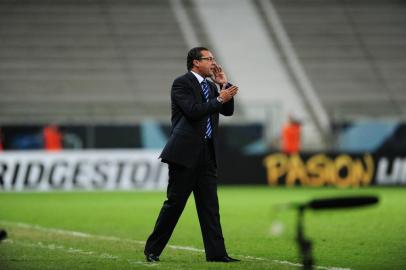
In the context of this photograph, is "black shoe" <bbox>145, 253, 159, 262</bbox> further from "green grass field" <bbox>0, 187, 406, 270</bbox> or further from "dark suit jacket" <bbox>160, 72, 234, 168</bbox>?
"dark suit jacket" <bbox>160, 72, 234, 168</bbox>

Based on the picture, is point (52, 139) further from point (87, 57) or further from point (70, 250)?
point (70, 250)

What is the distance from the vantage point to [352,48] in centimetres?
3784

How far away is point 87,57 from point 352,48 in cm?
1014

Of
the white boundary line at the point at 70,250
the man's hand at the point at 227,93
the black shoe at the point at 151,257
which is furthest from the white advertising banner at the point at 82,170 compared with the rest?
the man's hand at the point at 227,93

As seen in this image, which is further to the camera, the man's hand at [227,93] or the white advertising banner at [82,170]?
the white advertising banner at [82,170]

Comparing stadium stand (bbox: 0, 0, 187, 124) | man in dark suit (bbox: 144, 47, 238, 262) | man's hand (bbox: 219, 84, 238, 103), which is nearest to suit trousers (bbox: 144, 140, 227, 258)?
man in dark suit (bbox: 144, 47, 238, 262)

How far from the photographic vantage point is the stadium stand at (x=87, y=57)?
110 ft

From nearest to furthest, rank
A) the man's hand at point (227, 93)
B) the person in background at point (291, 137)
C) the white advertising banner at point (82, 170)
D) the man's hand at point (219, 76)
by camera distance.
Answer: the man's hand at point (227, 93) < the man's hand at point (219, 76) < the white advertising banner at point (82, 170) < the person in background at point (291, 137)

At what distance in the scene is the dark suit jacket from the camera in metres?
9.72

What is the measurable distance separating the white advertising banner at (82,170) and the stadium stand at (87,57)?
5049 millimetres

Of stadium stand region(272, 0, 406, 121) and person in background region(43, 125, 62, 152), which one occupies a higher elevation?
stadium stand region(272, 0, 406, 121)

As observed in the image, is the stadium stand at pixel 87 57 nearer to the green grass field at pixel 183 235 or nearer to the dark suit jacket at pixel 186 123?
the green grass field at pixel 183 235

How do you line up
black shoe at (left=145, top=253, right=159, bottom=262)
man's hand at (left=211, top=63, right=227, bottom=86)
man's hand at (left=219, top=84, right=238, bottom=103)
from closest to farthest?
1. man's hand at (left=219, top=84, right=238, bottom=103)
2. man's hand at (left=211, top=63, right=227, bottom=86)
3. black shoe at (left=145, top=253, right=159, bottom=262)

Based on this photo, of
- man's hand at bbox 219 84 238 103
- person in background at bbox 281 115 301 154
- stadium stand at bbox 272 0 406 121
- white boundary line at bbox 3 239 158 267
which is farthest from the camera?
stadium stand at bbox 272 0 406 121
